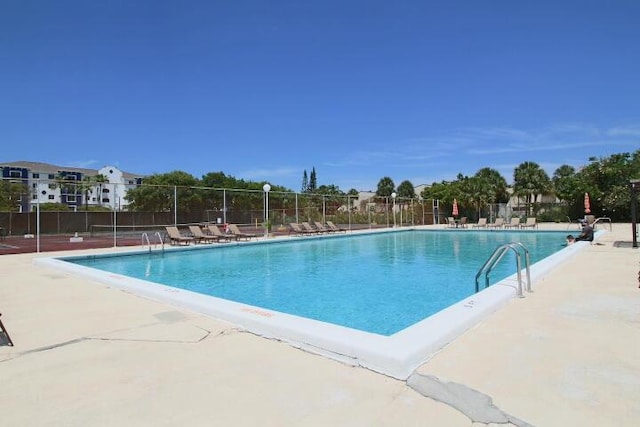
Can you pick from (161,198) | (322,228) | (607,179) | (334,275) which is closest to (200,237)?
(322,228)

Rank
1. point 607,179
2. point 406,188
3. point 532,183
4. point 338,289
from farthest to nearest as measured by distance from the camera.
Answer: point 406,188
point 532,183
point 607,179
point 338,289

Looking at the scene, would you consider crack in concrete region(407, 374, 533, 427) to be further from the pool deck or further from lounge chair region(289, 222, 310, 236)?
lounge chair region(289, 222, 310, 236)

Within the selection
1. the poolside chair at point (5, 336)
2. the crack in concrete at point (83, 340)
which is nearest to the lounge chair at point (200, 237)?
the poolside chair at point (5, 336)

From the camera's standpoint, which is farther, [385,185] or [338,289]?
[385,185]

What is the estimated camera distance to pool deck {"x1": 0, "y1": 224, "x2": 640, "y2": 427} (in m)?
2.22

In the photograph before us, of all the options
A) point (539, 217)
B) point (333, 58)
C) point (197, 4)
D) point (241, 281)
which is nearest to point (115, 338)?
point (241, 281)

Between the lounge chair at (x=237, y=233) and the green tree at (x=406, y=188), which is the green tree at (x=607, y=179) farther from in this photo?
the green tree at (x=406, y=188)

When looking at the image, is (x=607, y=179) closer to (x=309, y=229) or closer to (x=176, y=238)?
(x=309, y=229)

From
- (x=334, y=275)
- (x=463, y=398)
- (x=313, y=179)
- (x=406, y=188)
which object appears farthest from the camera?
(x=313, y=179)

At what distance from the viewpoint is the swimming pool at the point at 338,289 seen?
3361 mm

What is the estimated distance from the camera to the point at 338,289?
7.82 m

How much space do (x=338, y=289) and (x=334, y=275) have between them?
157 cm

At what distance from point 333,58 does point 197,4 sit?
7271mm

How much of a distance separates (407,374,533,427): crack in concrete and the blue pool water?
2.53 m
